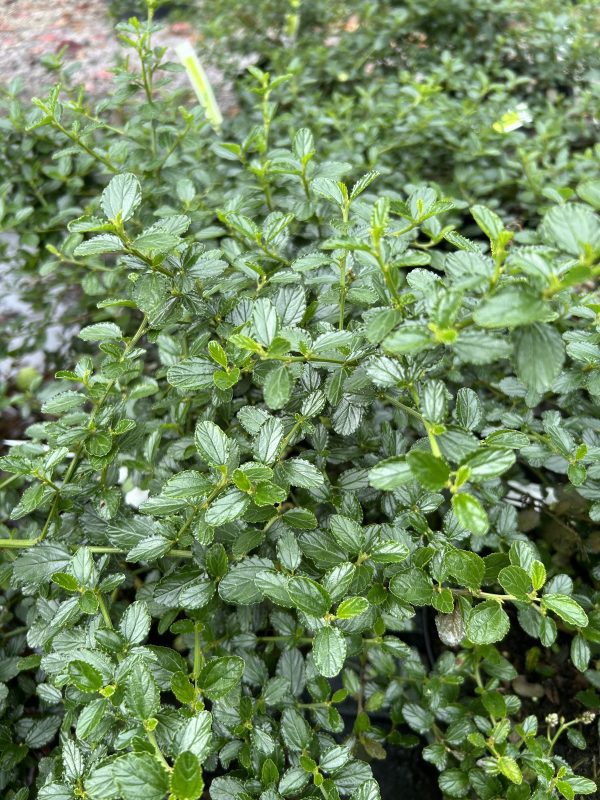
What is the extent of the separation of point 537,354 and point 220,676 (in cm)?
58

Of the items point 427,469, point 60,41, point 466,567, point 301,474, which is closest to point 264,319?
point 301,474

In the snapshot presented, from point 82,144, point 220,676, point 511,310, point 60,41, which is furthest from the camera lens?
point 60,41

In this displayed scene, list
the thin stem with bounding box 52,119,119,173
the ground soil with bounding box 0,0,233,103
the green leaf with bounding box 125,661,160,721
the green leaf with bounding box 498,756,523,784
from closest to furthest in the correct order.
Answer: the green leaf with bounding box 125,661,160,721 → the green leaf with bounding box 498,756,523,784 → the thin stem with bounding box 52,119,119,173 → the ground soil with bounding box 0,0,233,103

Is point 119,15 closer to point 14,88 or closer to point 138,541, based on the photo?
point 14,88

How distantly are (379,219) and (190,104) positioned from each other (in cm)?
213

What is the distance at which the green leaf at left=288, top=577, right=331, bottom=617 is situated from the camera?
75cm

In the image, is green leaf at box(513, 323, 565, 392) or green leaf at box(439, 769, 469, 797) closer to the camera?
green leaf at box(513, 323, 565, 392)

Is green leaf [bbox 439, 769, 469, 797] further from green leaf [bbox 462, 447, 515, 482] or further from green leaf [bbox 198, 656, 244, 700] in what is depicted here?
green leaf [bbox 462, 447, 515, 482]

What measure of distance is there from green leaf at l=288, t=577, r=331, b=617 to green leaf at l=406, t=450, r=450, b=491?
0.23 meters

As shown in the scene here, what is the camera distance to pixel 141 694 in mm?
696

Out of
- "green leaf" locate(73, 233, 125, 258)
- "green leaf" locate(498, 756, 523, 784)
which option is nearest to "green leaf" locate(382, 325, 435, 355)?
"green leaf" locate(73, 233, 125, 258)

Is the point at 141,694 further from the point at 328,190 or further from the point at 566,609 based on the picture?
the point at 328,190

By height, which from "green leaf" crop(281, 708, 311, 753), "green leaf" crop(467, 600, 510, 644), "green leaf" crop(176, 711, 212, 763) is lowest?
"green leaf" crop(281, 708, 311, 753)

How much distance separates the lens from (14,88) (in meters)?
1.71
